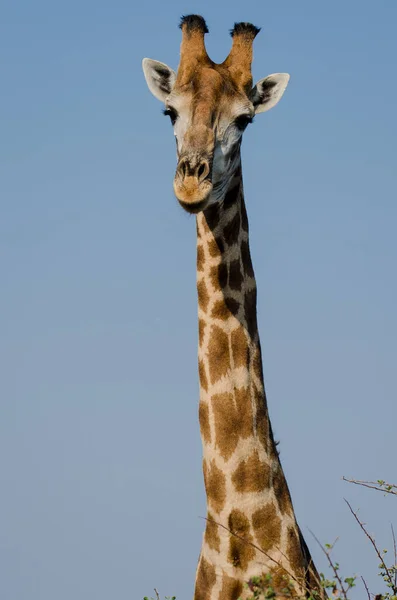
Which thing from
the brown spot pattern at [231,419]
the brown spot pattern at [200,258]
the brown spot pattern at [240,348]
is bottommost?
the brown spot pattern at [231,419]

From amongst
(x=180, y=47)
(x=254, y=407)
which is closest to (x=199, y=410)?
(x=254, y=407)

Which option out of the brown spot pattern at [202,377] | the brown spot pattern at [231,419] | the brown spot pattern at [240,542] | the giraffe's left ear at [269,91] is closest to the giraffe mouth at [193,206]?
the brown spot pattern at [202,377]

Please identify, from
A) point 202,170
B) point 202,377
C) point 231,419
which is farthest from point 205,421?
point 202,170

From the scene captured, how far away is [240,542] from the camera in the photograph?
7.61 metres

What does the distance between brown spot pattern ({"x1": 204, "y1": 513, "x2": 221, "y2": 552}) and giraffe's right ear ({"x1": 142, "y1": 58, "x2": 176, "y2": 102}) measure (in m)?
4.29

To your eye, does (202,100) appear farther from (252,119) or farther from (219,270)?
(219,270)

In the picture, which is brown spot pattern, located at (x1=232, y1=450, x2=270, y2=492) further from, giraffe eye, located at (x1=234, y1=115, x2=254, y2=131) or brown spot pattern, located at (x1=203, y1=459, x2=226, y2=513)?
giraffe eye, located at (x1=234, y1=115, x2=254, y2=131)

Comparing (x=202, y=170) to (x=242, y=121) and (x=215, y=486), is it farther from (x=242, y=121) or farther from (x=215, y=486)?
(x=215, y=486)

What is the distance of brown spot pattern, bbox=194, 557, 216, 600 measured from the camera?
25.2ft

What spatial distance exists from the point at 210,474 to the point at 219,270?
1718 mm

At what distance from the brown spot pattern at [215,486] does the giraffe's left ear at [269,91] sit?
371cm

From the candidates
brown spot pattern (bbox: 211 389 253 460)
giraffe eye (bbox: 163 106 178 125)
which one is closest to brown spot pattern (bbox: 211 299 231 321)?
brown spot pattern (bbox: 211 389 253 460)

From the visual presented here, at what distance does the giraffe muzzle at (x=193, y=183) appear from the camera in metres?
7.41

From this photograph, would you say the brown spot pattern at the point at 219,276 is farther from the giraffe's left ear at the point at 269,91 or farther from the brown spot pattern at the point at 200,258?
the giraffe's left ear at the point at 269,91
